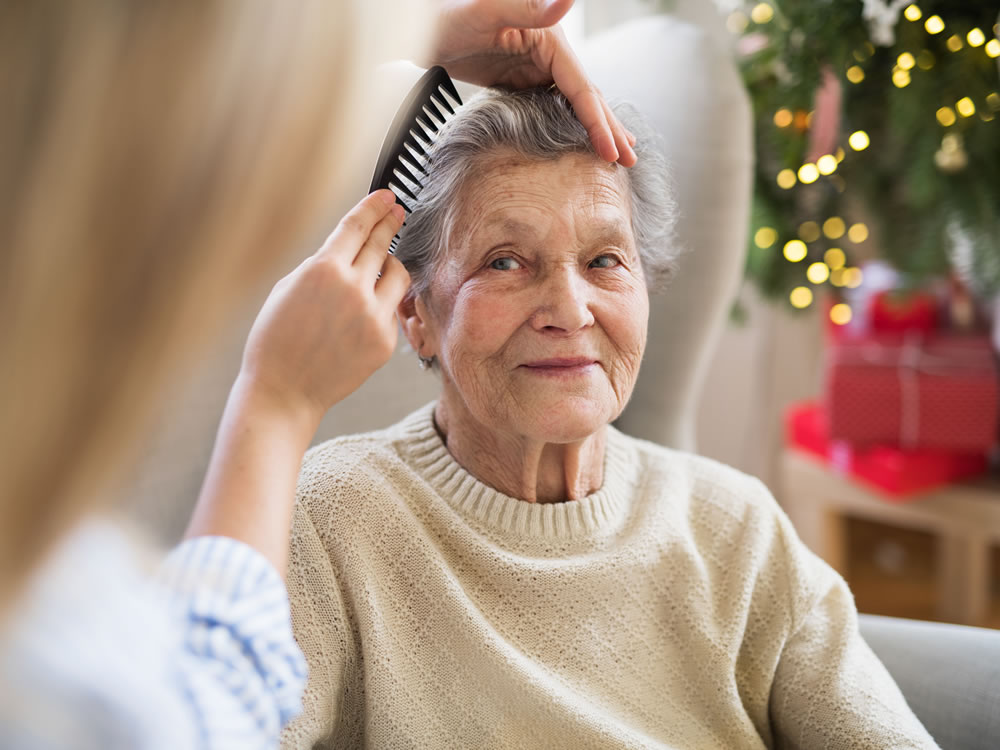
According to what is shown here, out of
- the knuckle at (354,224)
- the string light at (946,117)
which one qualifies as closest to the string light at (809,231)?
the string light at (946,117)

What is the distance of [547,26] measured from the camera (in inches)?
37.0

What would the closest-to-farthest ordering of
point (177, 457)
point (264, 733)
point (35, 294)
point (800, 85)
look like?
1. point (35, 294)
2. point (264, 733)
3. point (177, 457)
4. point (800, 85)

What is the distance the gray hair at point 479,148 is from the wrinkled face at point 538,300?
0.01 m

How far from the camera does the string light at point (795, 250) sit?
1.81 meters

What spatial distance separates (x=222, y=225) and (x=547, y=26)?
0.53 metres

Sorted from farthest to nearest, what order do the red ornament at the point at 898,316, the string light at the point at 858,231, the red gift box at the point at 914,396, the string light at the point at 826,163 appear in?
the red ornament at the point at 898,316
the red gift box at the point at 914,396
the string light at the point at 858,231
the string light at the point at 826,163

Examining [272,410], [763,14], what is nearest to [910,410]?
[763,14]

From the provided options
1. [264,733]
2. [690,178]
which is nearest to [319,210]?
→ [264,733]

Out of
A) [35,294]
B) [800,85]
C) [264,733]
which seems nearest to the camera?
[35,294]

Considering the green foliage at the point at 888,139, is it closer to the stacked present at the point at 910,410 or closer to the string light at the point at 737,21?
the string light at the point at 737,21

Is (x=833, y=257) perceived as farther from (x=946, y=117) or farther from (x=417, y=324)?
(x=417, y=324)

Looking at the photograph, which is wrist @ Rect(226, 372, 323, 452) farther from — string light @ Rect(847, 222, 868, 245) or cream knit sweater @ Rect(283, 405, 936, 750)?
string light @ Rect(847, 222, 868, 245)

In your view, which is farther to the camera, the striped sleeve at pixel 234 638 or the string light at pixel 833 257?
the string light at pixel 833 257

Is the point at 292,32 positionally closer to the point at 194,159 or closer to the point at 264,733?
the point at 194,159
